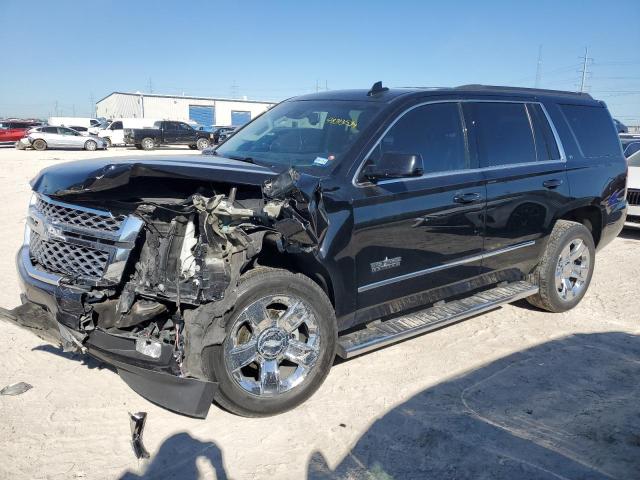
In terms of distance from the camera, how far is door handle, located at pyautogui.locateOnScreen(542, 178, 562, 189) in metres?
4.93

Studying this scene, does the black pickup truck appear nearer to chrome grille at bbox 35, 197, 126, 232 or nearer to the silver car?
the silver car

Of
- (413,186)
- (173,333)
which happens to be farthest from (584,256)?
(173,333)

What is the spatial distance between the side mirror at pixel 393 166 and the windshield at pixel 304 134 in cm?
25

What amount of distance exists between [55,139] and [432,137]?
1180 inches

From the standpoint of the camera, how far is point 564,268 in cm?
543

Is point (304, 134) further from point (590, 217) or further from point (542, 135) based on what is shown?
point (590, 217)

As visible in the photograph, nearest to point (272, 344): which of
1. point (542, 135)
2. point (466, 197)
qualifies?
point (466, 197)

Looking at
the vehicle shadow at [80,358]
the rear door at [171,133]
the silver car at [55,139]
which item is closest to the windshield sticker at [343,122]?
the vehicle shadow at [80,358]

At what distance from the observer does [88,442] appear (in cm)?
310

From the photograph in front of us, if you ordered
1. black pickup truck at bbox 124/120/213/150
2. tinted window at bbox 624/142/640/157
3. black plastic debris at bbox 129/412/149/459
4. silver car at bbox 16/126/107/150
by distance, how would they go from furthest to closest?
black pickup truck at bbox 124/120/213/150
silver car at bbox 16/126/107/150
tinted window at bbox 624/142/640/157
black plastic debris at bbox 129/412/149/459

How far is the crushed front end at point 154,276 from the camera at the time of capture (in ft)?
10.0

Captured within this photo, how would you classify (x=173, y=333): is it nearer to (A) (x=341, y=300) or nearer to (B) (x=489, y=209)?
(A) (x=341, y=300)

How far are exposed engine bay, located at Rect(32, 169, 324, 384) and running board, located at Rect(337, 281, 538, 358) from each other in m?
0.83

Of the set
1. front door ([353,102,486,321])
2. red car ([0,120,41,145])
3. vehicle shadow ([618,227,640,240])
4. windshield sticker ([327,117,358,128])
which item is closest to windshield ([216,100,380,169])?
windshield sticker ([327,117,358,128])
